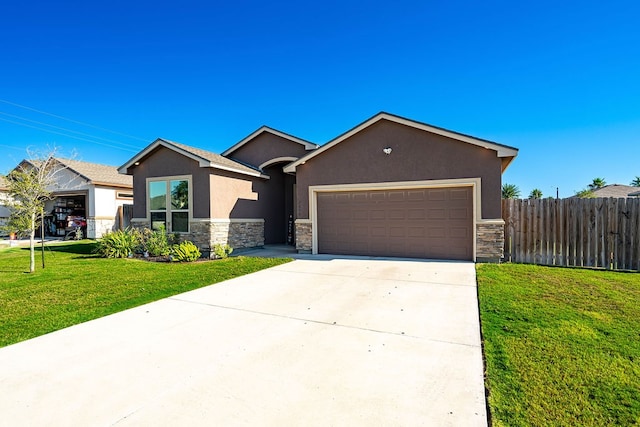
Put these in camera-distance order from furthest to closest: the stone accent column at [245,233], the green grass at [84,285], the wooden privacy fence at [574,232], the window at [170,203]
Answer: the stone accent column at [245,233], the window at [170,203], the wooden privacy fence at [574,232], the green grass at [84,285]

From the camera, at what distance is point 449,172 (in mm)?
9625

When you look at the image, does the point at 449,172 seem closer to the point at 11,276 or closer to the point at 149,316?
the point at 149,316

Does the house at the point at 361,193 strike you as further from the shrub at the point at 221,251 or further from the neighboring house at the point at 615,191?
the neighboring house at the point at 615,191

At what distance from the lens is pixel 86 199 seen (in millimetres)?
19234

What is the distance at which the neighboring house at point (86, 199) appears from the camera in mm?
18500

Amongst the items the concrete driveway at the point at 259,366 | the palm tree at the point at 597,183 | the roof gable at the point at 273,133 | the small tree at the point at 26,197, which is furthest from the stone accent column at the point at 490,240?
the palm tree at the point at 597,183

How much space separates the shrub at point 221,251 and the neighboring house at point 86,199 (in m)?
11.4

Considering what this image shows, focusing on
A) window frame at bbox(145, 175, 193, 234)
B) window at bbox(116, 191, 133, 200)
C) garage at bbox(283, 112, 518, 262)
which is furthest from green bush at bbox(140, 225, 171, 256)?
window at bbox(116, 191, 133, 200)

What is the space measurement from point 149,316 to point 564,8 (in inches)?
500

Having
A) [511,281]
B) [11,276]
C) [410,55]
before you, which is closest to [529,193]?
[410,55]

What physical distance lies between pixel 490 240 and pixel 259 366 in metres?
8.33

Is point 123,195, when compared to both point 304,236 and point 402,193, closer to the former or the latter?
point 304,236

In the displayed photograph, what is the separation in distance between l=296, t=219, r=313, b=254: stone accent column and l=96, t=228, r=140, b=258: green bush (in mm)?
6082

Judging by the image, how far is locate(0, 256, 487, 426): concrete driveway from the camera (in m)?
2.48
